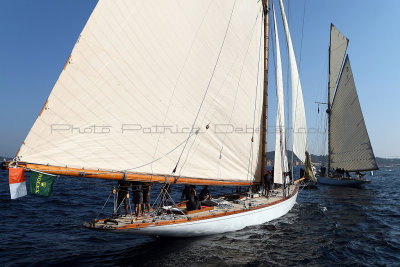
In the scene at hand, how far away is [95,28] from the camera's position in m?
8.07

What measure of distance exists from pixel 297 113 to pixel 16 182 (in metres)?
19.4

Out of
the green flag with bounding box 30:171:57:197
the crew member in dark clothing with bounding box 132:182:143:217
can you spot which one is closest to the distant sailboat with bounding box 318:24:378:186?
the crew member in dark clothing with bounding box 132:182:143:217

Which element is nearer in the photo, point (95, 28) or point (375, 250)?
point (95, 28)

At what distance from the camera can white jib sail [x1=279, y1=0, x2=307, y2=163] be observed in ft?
64.6

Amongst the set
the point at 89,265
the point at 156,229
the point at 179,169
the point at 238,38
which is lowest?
the point at 89,265

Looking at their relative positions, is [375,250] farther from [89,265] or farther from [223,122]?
[89,265]

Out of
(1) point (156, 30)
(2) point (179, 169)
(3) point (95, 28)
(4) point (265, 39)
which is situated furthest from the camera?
(4) point (265, 39)

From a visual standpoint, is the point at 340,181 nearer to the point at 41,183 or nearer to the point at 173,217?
the point at 173,217

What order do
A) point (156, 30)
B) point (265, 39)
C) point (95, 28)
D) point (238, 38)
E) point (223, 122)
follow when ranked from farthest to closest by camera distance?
point (265, 39), point (238, 38), point (223, 122), point (156, 30), point (95, 28)

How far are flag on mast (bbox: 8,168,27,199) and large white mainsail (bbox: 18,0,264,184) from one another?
42 cm

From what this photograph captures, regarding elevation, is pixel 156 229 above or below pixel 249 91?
below

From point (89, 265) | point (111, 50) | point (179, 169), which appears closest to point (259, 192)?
point (179, 169)

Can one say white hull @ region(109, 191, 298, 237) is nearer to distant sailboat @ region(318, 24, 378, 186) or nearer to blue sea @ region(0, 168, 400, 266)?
blue sea @ region(0, 168, 400, 266)

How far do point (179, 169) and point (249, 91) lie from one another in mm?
6602
